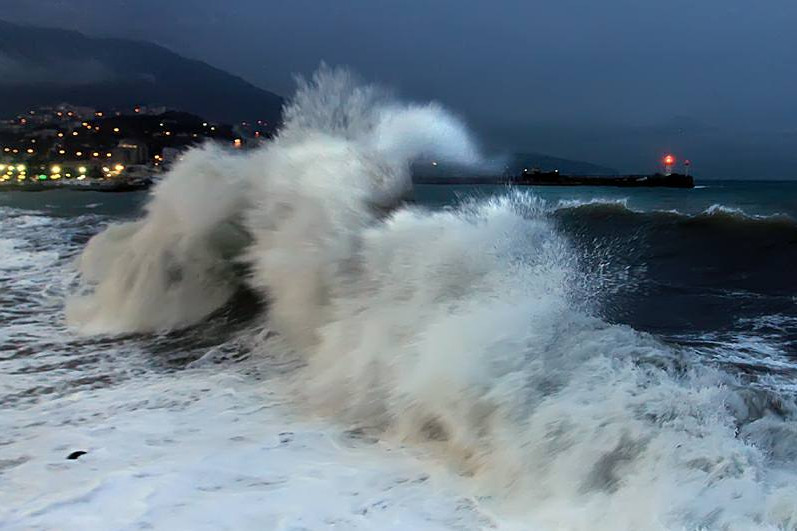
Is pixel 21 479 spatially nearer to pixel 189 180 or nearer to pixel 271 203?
pixel 271 203

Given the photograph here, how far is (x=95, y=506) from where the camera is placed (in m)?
3.34

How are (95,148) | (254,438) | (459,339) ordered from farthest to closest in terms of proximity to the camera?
(95,148) < (459,339) < (254,438)

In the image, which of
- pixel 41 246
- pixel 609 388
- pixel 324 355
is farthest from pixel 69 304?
pixel 41 246

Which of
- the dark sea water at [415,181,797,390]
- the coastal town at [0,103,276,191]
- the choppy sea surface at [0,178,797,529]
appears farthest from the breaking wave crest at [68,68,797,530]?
the coastal town at [0,103,276,191]

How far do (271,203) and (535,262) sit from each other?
3.79 m

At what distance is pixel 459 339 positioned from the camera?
490 centimetres

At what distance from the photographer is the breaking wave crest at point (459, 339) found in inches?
131

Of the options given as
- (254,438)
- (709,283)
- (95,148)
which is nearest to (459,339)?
(254,438)

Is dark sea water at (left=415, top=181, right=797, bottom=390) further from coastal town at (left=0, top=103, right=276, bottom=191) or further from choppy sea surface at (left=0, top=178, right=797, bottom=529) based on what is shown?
coastal town at (left=0, top=103, right=276, bottom=191)

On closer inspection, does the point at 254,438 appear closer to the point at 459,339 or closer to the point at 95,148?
the point at 459,339

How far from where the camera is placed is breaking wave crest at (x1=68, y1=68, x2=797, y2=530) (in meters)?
3.32

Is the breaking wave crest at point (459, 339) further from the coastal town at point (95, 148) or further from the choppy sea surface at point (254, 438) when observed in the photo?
the coastal town at point (95, 148)

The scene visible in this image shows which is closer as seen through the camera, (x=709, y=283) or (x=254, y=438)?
(x=254, y=438)

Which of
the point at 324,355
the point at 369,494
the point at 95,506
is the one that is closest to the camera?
the point at 95,506
